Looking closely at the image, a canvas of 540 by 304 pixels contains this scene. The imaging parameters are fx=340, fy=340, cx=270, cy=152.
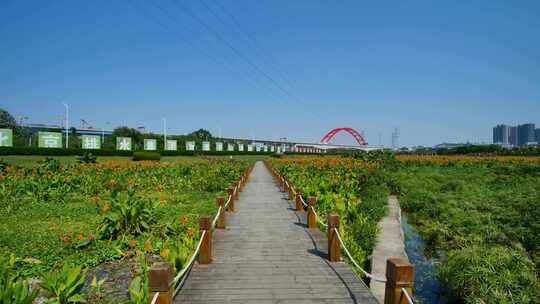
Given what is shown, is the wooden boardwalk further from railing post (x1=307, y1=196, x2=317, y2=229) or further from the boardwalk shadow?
railing post (x1=307, y1=196, x2=317, y2=229)

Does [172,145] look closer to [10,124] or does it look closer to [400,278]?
[10,124]

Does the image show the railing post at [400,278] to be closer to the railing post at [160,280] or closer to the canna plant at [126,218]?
the railing post at [160,280]

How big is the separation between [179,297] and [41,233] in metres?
5.55

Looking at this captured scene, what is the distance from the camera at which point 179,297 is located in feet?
15.6

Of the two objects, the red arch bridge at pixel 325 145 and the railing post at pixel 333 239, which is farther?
the red arch bridge at pixel 325 145

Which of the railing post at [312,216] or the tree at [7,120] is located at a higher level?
the tree at [7,120]

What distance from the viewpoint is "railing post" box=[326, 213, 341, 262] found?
6199mm

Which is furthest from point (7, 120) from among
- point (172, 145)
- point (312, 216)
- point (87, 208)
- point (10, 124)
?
point (312, 216)

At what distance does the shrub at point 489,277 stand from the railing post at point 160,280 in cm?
506

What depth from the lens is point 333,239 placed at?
6.33 metres

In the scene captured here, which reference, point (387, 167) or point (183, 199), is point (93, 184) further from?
point (387, 167)

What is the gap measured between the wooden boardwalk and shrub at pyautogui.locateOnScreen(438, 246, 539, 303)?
7.71ft

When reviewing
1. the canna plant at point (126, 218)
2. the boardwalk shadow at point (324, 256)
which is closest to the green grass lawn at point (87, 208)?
the canna plant at point (126, 218)

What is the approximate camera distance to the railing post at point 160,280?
353 centimetres
